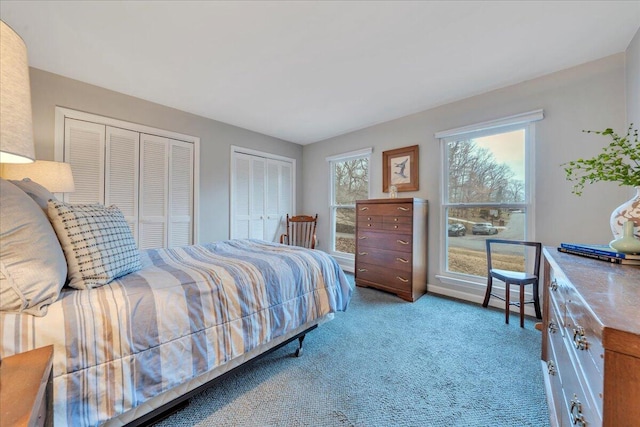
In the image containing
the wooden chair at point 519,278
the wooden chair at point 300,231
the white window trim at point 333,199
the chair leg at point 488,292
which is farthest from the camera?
the wooden chair at point 300,231

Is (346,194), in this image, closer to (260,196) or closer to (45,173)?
(260,196)

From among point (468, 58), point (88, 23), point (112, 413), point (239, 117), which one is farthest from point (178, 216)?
point (468, 58)

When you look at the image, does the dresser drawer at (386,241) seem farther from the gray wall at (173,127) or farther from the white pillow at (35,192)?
the white pillow at (35,192)

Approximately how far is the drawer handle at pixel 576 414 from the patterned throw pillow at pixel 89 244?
6.10 ft

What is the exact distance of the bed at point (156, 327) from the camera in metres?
0.87

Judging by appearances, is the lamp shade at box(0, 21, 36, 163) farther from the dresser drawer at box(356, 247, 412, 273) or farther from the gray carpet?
the dresser drawer at box(356, 247, 412, 273)

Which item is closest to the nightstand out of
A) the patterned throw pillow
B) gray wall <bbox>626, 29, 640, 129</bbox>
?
the patterned throw pillow

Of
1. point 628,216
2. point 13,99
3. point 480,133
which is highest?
point 480,133

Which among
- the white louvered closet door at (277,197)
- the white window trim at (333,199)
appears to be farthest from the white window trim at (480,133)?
the white louvered closet door at (277,197)

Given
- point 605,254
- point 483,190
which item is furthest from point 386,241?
point 605,254

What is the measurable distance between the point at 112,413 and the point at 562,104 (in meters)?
3.89

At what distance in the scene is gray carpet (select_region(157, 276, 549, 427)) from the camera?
130 cm

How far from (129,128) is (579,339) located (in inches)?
158

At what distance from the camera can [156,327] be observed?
107cm
